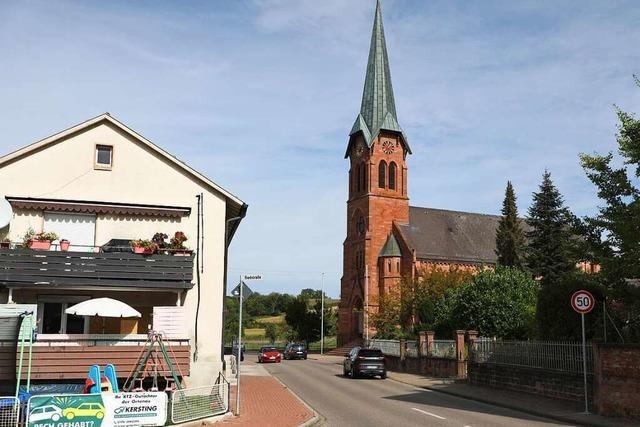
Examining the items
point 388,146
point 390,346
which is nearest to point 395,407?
point 390,346

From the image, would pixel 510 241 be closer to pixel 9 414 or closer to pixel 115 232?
pixel 115 232

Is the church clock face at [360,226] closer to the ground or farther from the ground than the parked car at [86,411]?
farther from the ground

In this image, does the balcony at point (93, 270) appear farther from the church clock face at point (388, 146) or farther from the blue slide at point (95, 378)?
the church clock face at point (388, 146)

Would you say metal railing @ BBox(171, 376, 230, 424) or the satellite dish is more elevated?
the satellite dish

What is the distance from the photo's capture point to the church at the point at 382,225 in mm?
64250

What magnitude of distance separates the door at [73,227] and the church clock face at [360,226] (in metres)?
48.1

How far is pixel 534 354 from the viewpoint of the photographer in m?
21.3

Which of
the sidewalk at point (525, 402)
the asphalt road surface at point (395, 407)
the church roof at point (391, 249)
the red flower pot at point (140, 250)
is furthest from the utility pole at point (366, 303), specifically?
the red flower pot at point (140, 250)

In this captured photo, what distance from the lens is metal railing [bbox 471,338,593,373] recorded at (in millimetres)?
18672

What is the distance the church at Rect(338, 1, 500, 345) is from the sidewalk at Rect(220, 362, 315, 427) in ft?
127

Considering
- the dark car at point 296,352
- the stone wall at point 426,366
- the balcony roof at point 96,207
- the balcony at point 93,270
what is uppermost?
the balcony roof at point 96,207

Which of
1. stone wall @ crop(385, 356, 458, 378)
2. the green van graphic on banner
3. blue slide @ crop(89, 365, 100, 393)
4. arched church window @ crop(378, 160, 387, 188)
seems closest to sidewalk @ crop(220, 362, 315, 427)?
blue slide @ crop(89, 365, 100, 393)

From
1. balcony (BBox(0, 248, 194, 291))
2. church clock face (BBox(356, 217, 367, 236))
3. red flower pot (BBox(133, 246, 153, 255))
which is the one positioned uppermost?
church clock face (BBox(356, 217, 367, 236))

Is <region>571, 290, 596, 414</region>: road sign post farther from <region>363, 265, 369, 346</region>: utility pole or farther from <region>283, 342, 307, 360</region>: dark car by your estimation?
<region>363, 265, 369, 346</region>: utility pole
